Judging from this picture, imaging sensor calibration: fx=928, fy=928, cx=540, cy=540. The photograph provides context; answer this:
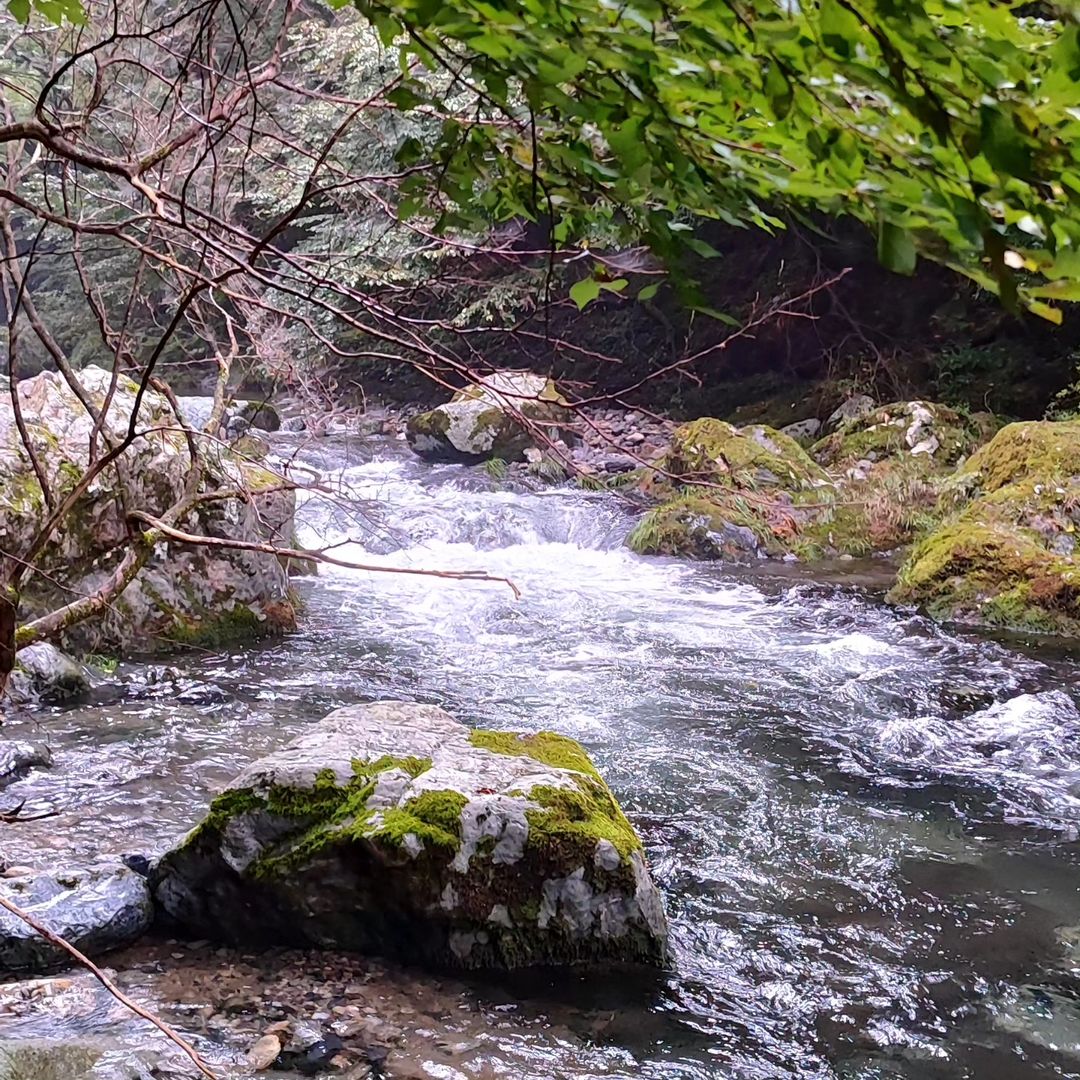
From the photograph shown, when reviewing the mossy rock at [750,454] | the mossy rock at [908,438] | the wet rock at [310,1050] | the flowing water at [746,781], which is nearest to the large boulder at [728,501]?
the mossy rock at [750,454]

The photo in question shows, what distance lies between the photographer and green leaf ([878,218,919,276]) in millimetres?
800

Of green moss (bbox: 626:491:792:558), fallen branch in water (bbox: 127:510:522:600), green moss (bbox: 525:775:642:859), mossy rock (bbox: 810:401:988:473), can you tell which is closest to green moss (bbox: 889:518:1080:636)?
green moss (bbox: 626:491:792:558)

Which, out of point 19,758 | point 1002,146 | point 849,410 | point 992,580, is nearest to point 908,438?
point 849,410

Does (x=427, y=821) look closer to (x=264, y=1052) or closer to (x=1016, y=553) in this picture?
(x=264, y=1052)

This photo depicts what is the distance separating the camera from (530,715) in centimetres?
563

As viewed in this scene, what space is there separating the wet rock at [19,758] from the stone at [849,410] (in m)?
10.5

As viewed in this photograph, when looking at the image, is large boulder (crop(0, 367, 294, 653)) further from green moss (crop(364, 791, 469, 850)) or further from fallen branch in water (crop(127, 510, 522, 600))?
fallen branch in water (crop(127, 510, 522, 600))

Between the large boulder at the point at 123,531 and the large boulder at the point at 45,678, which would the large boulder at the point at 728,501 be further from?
the large boulder at the point at 45,678

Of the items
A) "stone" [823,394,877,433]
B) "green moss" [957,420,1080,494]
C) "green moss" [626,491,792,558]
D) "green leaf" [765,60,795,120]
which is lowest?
"green moss" [626,491,792,558]

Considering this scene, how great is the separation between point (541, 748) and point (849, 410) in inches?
409

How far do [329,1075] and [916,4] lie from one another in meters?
2.88

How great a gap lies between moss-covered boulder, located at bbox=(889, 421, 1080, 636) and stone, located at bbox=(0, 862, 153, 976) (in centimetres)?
624

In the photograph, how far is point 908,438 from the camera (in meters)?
11.3

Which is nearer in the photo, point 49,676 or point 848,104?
point 848,104
